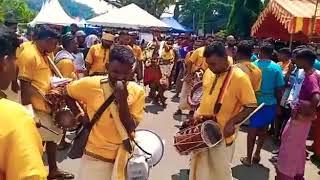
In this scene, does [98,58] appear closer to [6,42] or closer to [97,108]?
[97,108]

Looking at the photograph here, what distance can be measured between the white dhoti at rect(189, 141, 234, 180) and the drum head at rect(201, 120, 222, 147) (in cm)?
6

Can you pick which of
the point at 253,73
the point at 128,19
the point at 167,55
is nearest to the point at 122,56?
the point at 253,73

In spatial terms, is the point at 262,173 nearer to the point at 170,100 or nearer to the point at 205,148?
the point at 205,148

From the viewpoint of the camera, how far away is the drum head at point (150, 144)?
4.12m

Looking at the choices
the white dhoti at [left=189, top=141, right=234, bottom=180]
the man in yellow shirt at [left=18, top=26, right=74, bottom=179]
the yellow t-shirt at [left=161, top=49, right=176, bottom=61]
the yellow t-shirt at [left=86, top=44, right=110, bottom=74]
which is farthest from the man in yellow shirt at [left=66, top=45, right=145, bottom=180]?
the yellow t-shirt at [left=161, top=49, right=176, bottom=61]

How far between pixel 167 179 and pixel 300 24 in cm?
464

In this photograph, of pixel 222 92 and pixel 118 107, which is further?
pixel 222 92

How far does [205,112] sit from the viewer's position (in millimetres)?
4789

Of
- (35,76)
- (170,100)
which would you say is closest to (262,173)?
(35,76)

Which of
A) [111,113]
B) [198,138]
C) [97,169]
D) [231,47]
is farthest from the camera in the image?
[231,47]

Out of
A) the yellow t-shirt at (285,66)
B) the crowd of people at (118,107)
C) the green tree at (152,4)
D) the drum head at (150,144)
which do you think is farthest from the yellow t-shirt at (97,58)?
the green tree at (152,4)

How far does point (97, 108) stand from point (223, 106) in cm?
131

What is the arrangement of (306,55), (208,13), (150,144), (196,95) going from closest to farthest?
(150,144), (306,55), (196,95), (208,13)

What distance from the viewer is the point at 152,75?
43.2 ft
